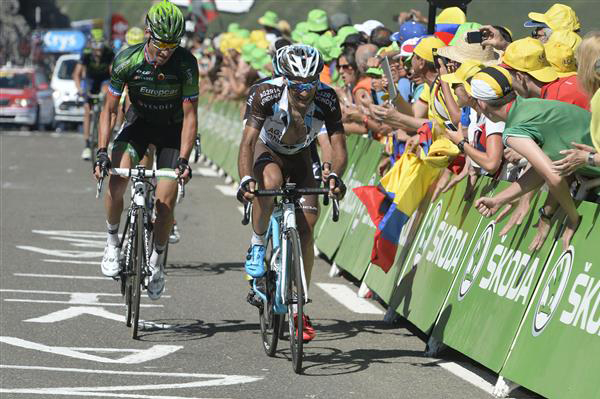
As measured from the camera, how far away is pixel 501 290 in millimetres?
7891

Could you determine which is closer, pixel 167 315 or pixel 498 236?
pixel 498 236

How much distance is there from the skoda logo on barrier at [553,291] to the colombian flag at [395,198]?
7.69 feet

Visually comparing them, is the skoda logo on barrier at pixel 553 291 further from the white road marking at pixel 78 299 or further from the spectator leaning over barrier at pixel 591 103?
the white road marking at pixel 78 299

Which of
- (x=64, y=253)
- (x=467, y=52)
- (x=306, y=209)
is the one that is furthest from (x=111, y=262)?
(x=64, y=253)

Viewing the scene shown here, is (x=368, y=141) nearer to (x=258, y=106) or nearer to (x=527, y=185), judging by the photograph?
(x=258, y=106)

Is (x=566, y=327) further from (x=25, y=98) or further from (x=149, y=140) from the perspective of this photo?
(x=25, y=98)

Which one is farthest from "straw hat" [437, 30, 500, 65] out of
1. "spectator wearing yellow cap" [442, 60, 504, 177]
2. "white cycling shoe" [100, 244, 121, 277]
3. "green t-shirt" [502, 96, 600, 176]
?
"white cycling shoe" [100, 244, 121, 277]

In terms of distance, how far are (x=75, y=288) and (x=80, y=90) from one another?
43.8ft

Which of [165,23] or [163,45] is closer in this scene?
[165,23]

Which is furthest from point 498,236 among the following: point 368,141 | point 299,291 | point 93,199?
point 93,199

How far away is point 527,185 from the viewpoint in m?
7.62

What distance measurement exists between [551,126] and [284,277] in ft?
6.39

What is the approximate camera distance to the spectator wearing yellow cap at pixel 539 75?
8328 millimetres

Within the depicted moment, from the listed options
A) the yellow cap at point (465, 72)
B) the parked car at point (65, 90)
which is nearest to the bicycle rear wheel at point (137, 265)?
the yellow cap at point (465, 72)
